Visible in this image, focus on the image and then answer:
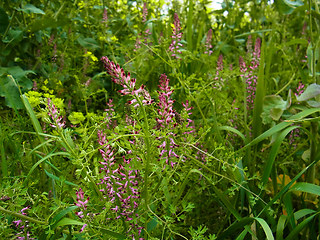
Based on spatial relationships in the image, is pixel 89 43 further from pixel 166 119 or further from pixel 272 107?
pixel 166 119

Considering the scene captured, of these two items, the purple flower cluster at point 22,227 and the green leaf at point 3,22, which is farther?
the green leaf at point 3,22

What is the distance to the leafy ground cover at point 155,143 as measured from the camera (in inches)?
50.5

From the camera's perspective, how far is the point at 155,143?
4.26 ft

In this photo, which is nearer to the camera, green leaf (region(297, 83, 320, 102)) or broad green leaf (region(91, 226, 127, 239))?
broad green leaf (region(91, 226, 127, 239))

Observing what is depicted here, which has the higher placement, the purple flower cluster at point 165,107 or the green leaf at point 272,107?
the purple flower cluster at point 165,107

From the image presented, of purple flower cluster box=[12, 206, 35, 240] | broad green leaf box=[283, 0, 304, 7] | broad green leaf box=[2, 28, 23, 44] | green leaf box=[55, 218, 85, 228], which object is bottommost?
purple flower cluster box=[12, 206, 35, 240]

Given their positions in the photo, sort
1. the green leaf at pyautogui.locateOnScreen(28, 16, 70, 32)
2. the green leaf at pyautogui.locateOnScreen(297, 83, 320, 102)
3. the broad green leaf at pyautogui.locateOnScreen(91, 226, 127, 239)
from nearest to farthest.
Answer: the broad green leaf at pyautogui.locateOnScreen(91, 226, 127, 239) < the green leaf at pyautogui.locateOnScreen(297, 83, 320, 102) < the green leaf at pyautogui.locateOnScreen(28, 16, 70, 32)

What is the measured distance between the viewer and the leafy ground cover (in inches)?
50.5

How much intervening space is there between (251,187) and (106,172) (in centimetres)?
71

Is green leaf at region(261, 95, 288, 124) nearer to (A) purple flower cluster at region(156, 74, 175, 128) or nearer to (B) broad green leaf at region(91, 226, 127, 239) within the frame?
(A) purple flower cluster at region(156, 74, 175, 128)

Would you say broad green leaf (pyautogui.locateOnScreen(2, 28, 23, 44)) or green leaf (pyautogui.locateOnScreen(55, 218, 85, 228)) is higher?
broad green leaf (pyautogui.locateOnScreen(2, 28, 23, 44))

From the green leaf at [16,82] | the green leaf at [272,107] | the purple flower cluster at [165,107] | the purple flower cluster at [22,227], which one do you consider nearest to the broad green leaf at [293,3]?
the green leaf at [272,107]

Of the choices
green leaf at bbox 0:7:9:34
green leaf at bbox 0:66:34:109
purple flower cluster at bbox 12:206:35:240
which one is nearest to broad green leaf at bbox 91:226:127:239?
purple flower cluster at bbox 12:206:35:240

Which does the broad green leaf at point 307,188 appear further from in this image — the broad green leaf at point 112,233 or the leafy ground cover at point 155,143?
the broad green leaf at point 112,233
